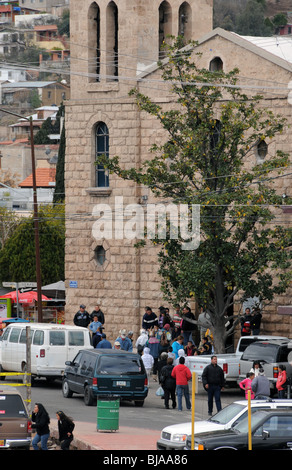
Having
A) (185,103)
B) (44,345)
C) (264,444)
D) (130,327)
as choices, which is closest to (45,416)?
(264,444)

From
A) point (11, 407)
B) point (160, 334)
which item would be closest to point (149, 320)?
point (160, 334)

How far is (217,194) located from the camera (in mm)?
Answer: 29875

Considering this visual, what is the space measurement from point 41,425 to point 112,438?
57.3 inches

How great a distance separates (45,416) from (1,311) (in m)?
24.5

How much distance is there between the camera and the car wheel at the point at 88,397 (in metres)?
26.4

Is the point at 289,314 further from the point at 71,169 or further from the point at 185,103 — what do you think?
the point at 71,169

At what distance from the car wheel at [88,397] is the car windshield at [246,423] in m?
7.88

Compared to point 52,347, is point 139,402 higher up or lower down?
lower down

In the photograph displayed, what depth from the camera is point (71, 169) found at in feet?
128

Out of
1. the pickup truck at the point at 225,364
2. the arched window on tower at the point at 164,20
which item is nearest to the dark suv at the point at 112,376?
the pickup truck at the point at 225,364

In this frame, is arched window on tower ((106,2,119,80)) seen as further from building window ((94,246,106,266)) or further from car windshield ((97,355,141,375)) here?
car windshield ((97,355,141,375))

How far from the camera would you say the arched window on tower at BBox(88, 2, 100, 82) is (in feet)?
129

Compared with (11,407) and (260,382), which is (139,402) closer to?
(260,382)

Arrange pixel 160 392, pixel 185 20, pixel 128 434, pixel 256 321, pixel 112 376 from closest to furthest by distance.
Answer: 1. pixel 128 434
2. pixel 112 376
3. pixel 160 392
4. pixel 256 321
5. pixel 185 20
